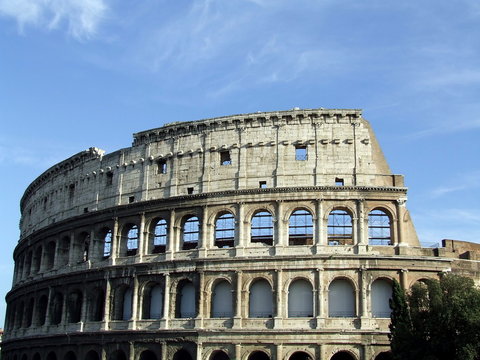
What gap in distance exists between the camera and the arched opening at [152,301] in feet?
124

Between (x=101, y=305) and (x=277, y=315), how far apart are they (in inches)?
499

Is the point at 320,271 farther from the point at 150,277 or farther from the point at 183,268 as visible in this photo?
the point at 150,277

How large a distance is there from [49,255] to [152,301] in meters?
12.3

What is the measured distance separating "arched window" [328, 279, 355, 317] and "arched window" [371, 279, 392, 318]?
1124 millimetres

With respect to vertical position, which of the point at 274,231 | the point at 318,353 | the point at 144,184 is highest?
the point at 144,184

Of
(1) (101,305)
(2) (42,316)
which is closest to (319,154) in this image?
(1) (101,305)

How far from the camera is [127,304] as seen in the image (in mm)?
39500

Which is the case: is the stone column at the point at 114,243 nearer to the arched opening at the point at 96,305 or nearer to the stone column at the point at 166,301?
the arched opening at the point at 96,305

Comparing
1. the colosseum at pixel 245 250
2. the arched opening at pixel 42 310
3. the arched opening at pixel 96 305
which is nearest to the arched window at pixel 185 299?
the colosseum at pixel 245 250

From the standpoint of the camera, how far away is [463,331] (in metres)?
27.0

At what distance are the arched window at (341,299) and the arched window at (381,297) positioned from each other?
1124 millimetres

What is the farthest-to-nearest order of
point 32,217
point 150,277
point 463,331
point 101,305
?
point 32,217
point 101,305
point 150,277
point 463,331

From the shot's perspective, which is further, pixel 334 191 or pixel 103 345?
pixel 103 345

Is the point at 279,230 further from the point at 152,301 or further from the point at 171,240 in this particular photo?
the point at 152,301
